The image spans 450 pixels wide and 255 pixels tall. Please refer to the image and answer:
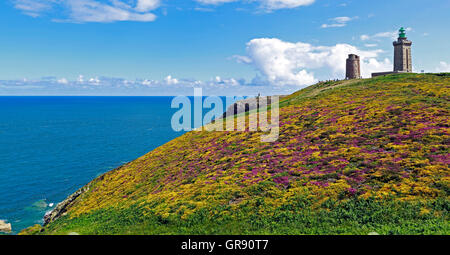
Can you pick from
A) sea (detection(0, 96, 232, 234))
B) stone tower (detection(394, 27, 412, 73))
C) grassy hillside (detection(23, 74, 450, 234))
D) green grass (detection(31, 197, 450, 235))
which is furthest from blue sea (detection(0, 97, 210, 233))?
stone tower (detection(394, 27, 412, 73))

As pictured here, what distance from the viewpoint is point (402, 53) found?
76.1 metres

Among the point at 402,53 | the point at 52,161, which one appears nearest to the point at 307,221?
the point at 402,53

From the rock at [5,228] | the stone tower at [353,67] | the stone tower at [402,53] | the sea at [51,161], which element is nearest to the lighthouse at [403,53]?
the stone tower at [402,53]

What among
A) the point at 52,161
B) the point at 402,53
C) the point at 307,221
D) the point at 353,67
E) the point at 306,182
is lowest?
the point at 52,161

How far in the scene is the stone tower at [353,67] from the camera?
7800 centimetres

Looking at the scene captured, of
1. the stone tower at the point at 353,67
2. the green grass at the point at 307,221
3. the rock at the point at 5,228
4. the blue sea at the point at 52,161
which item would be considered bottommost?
the rock at the point at 5,228

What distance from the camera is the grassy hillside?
59.3 feet

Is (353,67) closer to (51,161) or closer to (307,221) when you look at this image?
(307,221)

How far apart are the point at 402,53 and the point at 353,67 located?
12908mm

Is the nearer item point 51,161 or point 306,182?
point 306,182

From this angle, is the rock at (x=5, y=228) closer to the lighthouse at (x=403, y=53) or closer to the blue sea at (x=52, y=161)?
the blue sea at (x=52, y=161)

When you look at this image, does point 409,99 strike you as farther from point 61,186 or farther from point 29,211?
point 61,186

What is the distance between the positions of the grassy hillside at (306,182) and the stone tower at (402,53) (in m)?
37.9
